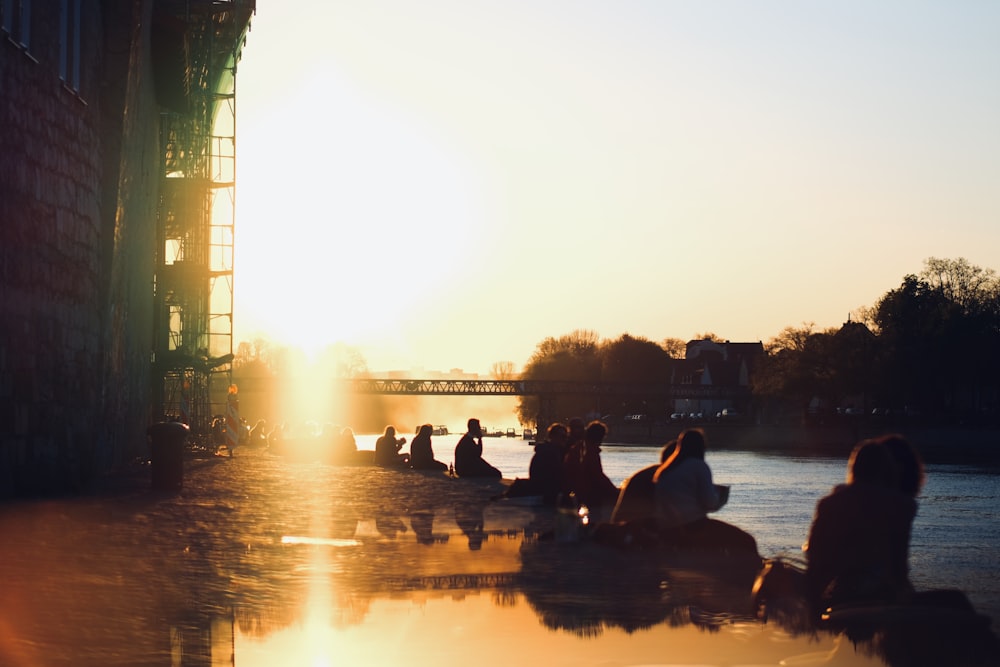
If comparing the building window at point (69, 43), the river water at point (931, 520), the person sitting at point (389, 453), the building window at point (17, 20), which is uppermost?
the building window at point (69, 43)

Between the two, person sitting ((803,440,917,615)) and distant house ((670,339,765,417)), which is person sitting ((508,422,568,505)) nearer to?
person sitting ((803,440,917,615))

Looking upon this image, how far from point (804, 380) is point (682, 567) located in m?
105

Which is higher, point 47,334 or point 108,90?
point 108,90

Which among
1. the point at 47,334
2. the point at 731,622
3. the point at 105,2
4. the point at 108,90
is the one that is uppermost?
the point at 105,2

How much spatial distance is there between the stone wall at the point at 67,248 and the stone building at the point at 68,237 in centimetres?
3

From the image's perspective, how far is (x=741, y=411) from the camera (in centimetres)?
16412

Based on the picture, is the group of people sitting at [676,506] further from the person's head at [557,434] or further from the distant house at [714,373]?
the distant house at [714,373]

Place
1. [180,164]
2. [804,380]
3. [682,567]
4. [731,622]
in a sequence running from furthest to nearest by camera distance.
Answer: [804,380] < [180,164] < [682,567] < [731,622]

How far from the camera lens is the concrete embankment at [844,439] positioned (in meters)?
89.2

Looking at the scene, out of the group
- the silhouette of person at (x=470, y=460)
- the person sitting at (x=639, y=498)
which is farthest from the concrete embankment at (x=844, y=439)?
the person sitting at (x=639, y=498)

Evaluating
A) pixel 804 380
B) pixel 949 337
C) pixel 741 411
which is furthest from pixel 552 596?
pixel 741 411

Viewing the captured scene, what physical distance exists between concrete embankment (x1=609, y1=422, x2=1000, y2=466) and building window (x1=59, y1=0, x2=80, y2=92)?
57.1 m

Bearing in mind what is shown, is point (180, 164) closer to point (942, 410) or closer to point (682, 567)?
point (682, 567)

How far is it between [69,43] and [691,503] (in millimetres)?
15749
